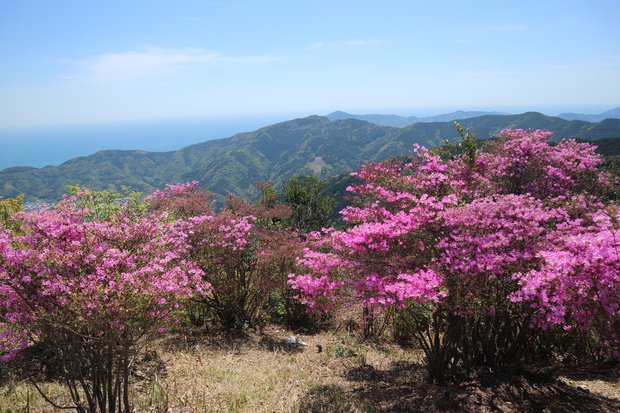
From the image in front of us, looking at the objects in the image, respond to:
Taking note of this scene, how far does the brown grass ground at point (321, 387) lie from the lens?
4.93 metres

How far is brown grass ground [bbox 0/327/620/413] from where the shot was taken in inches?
194

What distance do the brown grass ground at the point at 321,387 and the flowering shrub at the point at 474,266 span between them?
59 cm

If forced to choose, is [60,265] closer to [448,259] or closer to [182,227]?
[182,227]

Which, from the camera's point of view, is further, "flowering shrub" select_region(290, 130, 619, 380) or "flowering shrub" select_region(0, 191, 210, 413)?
"flowering shrub" select_region(0, 191, 210, 413)

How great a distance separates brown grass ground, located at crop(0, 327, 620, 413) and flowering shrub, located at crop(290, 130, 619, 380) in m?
0.59

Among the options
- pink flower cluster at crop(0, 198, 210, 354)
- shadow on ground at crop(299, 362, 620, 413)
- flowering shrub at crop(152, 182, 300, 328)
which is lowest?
shadow on ground at crop(299, 362, 620, 413)

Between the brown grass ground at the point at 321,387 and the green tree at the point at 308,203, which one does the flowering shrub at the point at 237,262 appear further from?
the green tree at the point at 308,203

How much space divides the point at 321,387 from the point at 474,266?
138 inches

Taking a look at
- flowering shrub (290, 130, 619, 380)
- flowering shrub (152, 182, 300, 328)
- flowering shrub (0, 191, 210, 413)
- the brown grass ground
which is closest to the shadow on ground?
the brown grass ground

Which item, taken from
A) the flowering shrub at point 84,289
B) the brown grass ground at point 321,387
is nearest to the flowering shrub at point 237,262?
the brown grass ground at point 321,387

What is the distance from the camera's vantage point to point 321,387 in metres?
5.89

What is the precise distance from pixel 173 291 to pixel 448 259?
379 cm

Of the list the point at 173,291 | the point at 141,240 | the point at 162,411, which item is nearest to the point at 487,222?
the point at 173,291

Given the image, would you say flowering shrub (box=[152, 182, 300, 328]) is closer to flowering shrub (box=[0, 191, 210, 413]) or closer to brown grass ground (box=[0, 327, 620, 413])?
brown grass ground (box=[0, 327, 620, 413])
